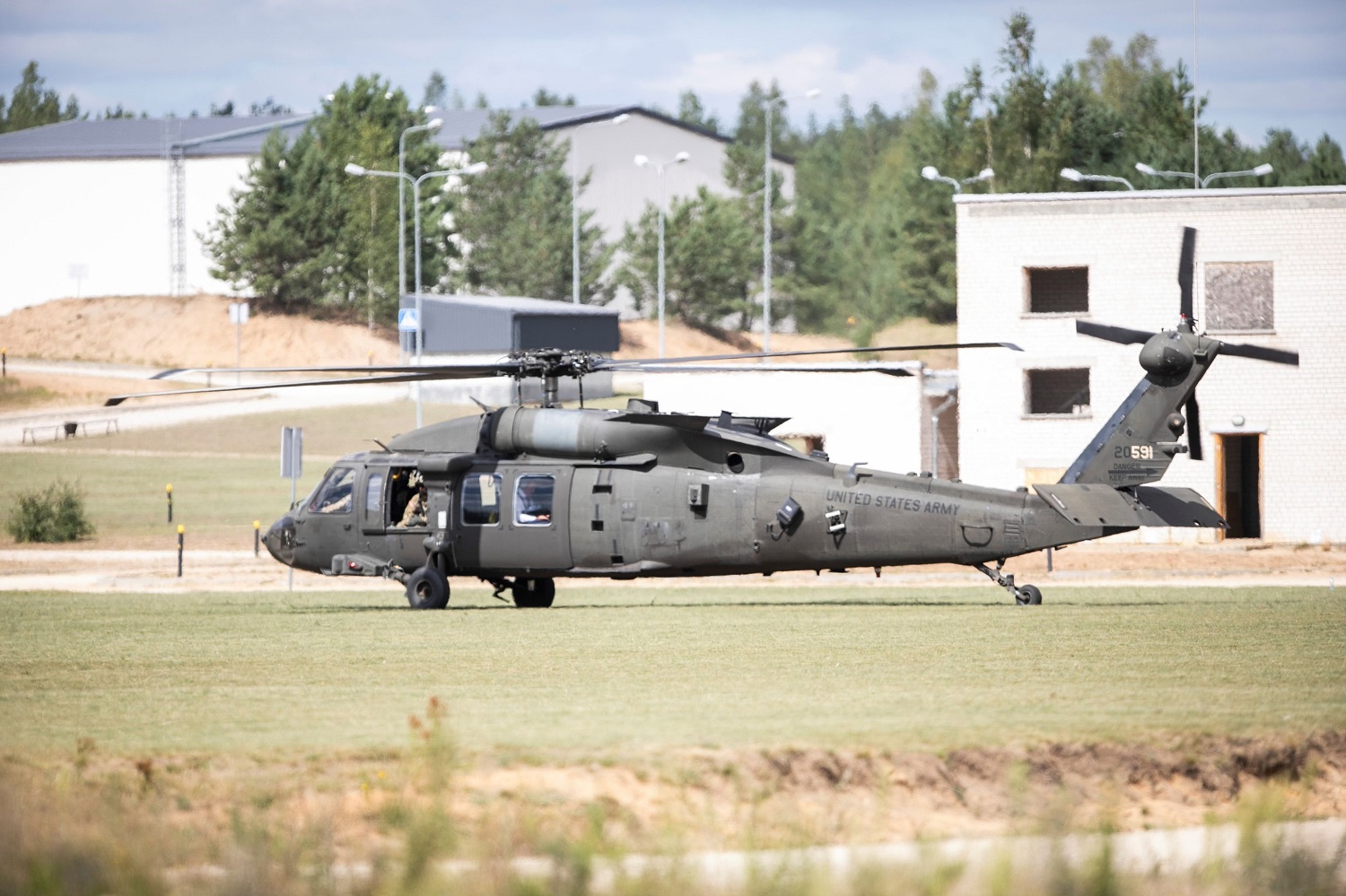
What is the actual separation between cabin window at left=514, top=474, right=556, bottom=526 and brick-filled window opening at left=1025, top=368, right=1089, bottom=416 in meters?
23.3

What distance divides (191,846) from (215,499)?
4776 centimetres

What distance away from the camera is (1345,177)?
85562mm

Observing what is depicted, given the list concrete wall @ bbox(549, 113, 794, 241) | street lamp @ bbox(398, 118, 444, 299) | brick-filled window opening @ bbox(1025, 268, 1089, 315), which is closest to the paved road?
street lamp @ bbox(398, 118, 444, 299)

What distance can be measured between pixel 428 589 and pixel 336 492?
2432 millimetres

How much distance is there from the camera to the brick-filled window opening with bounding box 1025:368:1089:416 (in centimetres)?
4756

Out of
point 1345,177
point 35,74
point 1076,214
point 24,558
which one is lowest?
point 24,558

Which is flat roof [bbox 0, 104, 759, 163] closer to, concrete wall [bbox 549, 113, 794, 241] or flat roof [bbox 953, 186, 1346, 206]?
concrete wall [bbox 549, 113, 794, 241]

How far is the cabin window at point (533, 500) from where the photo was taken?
1056 inches

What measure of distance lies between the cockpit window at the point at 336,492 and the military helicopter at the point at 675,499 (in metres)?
0.04

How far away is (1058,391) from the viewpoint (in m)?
49.1

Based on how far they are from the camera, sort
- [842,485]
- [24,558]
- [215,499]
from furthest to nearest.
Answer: [215,499]
[24,558]
[842,485]

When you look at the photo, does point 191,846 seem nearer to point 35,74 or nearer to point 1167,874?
point 1167,874

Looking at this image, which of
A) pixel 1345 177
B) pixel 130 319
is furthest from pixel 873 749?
pixel 130 319

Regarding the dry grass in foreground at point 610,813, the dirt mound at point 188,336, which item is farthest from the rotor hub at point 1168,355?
the dirt mound at point 188,336
